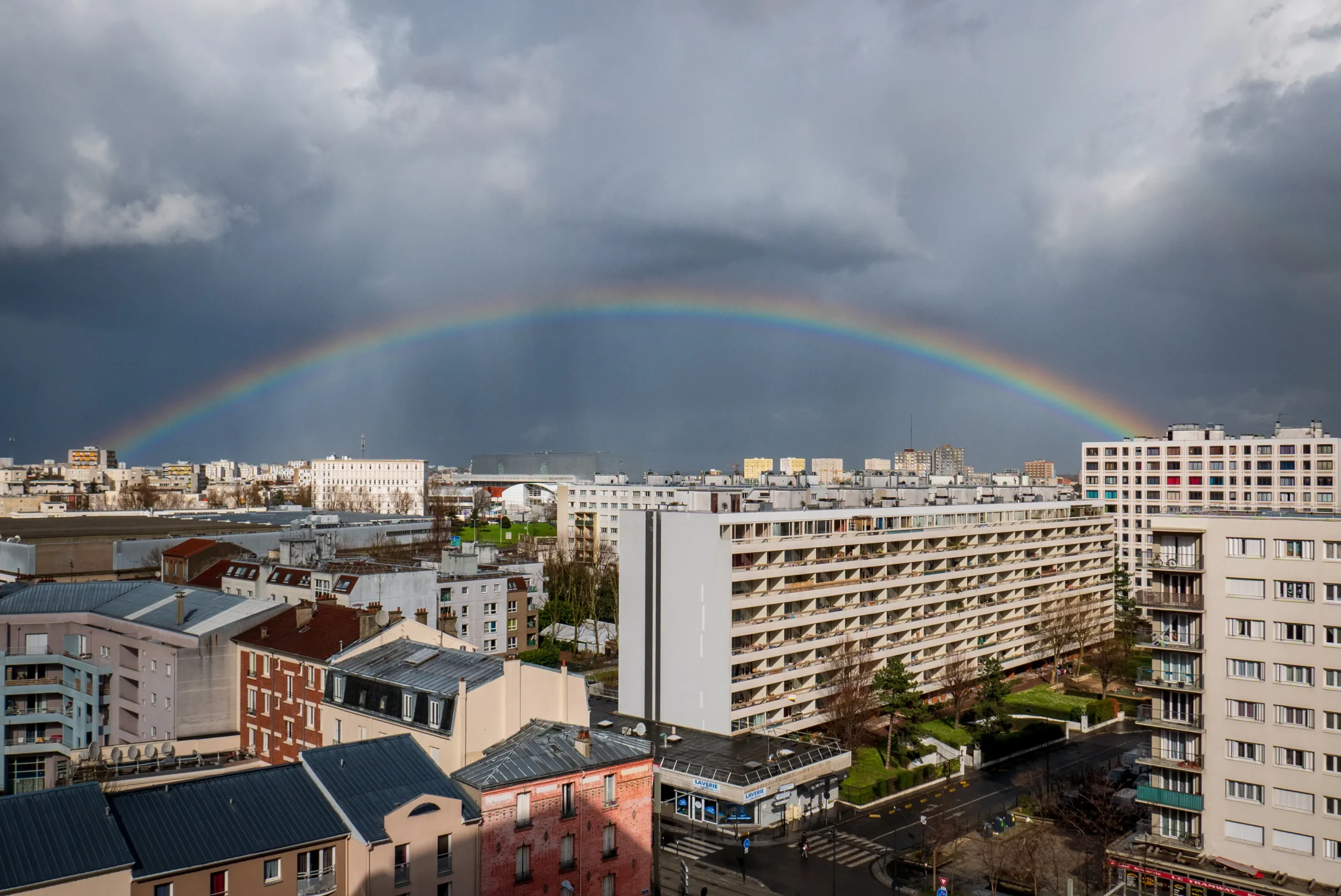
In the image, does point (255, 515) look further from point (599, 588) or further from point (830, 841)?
point (830, 841)

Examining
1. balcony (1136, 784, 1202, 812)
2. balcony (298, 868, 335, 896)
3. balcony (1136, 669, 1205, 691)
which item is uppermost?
balcony (1136, 669, 1205, 691)

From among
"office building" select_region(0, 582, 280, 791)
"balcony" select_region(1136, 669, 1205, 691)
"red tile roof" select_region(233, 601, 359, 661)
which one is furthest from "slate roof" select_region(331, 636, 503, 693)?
"balcony" select_region(1136, 669, 1205, 691)

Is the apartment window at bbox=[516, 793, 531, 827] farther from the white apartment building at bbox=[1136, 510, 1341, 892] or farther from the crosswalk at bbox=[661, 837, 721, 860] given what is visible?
the white apartment building at bbox=[1136, 510, 1341, 892]

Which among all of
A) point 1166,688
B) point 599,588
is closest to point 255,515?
point 599,588

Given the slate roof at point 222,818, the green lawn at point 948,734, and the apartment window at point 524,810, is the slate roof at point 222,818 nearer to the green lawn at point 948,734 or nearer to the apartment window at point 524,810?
the apartment window at point 524,810

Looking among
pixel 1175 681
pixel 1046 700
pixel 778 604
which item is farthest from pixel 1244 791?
pixel 1046 700

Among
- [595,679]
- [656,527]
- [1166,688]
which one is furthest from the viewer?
[595,679]
